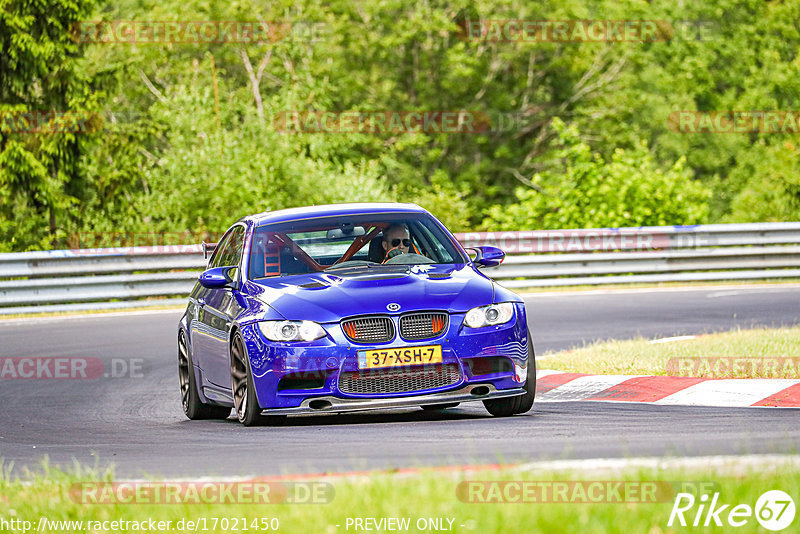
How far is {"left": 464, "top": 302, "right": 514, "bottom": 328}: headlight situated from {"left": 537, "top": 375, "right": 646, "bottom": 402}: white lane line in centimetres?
157

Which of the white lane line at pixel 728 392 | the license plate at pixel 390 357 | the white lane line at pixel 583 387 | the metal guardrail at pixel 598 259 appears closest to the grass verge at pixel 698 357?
the white lane line at pixel 583 387

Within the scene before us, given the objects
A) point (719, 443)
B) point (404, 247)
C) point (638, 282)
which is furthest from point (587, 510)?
point (638, 282)

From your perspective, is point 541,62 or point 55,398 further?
point 541,62

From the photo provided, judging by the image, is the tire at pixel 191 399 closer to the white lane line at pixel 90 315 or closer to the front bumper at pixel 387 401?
the front bumper at pixel 387 401

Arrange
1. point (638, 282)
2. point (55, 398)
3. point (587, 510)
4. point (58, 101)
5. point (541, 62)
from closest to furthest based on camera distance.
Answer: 1. point (587, 510)
2. point (55, 398)
3. point (638, 282)
4. point (58, 101)
5. point (541, 62)

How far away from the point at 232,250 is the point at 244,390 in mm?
1886

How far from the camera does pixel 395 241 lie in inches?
375

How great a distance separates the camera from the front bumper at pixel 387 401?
26.4ft

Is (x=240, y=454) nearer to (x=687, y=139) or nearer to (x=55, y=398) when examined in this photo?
(x=55, y=398)

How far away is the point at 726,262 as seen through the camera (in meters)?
22.6

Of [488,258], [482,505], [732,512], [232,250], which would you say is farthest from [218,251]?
[732,512]

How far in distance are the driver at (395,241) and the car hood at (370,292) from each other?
57cm

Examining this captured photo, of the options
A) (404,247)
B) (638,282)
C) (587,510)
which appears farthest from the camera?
(638,282)

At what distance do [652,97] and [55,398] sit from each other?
5205 centimetres
